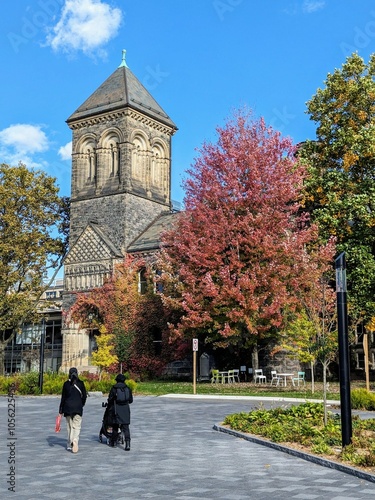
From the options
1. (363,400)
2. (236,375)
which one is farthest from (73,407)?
(236,375)

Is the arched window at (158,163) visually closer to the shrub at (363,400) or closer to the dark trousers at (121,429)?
the shrub at (363,400)

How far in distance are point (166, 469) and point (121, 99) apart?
40010mm

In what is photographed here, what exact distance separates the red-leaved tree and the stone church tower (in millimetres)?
13260

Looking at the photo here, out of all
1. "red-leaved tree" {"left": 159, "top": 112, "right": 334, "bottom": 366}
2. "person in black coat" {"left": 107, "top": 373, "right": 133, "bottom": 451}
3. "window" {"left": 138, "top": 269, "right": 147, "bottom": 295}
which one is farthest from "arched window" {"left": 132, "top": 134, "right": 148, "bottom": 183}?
"person in black coat" {"left": 107, "top": 373, "right": 133, "bottom": 451}

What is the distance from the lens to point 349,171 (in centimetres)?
3225

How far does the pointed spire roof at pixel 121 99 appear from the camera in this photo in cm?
4695

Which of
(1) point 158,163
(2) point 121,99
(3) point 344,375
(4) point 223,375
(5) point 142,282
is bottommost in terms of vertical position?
(4) point 223,375

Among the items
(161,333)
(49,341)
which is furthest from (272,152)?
(49,341)

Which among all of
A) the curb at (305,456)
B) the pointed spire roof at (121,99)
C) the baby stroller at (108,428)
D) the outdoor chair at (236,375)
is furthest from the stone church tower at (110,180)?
the baby stroller at (108,428)

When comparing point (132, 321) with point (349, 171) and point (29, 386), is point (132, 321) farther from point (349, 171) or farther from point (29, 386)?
point (349, 171)

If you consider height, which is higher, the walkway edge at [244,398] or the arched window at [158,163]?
the arched window at [158,163]

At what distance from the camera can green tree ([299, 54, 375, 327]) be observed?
30375mm

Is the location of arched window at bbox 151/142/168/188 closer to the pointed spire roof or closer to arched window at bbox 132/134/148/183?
arched window at bbox 132/134/148/183

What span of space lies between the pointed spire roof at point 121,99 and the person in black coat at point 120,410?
3657 cm
